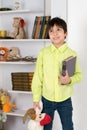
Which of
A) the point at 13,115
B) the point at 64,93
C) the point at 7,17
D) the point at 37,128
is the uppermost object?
the point at 7,17

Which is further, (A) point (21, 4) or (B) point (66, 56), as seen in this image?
→ (A) point (21, 4)

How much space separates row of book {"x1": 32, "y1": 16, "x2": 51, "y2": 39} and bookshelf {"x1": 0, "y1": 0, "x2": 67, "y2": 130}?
0.08 meters

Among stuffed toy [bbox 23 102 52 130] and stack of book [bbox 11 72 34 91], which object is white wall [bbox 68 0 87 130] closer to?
stack of book [bbox 11 72 34 91]

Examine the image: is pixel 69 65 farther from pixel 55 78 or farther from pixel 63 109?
pixel 63 109

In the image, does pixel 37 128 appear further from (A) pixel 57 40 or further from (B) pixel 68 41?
(B) pixel 68 41

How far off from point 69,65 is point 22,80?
94cm

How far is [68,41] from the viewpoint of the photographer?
2.35m

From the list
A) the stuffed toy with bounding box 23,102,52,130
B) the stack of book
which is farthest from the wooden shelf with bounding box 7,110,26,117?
the stuffed toy with bounding box 23,102,52,130

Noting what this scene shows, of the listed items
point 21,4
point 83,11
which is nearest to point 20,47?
point 21,4

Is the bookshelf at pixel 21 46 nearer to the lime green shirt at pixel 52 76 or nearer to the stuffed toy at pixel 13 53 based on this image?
the stuffed toy at pixel 13 53

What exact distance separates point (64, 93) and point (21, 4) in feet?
4.03

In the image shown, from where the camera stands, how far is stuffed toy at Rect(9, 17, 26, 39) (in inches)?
102

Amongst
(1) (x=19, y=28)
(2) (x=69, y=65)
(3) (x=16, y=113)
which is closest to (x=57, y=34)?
(2) (x=69, y=65)

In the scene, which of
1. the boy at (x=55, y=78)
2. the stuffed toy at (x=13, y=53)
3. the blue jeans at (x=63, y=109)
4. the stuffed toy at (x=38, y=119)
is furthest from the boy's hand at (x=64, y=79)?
the stuffed toy at (x=13, y=53)
